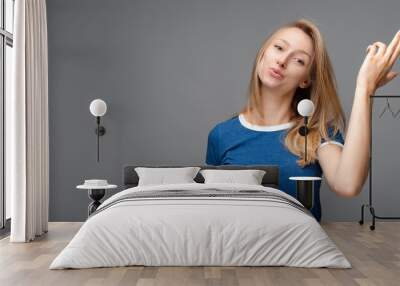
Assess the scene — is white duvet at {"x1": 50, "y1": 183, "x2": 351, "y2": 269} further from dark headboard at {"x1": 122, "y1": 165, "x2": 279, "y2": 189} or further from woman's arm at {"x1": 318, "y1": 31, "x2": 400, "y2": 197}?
dark headboard at {"x1": 122, "y1": 165, "x2": 279, "y2": 189}

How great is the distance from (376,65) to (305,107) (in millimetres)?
1095

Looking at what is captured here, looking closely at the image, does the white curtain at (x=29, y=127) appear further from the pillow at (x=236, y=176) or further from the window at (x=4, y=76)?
the pillow at (x=236, y=176)

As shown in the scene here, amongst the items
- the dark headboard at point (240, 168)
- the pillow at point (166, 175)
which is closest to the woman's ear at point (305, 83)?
the dark headboard at point (240, 168)

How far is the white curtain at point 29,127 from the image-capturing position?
5.59 m

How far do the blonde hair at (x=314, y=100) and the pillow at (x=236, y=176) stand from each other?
63 cm

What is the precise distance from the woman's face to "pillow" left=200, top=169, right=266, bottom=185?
3.66 ft

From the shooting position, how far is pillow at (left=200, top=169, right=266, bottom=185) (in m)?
6.06

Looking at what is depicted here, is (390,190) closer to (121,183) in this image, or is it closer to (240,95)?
(240,95)

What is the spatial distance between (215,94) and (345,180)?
1728mm

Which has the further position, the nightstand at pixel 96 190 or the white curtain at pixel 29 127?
the nightstand at pixel 96 190

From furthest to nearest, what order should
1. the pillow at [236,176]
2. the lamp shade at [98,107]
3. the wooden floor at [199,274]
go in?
the lamp shade at [98,107]
the pillow at [236,176]
the wooden floor at [199,274]

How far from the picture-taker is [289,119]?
677 cm

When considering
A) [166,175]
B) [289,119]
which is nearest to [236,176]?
[166,175]

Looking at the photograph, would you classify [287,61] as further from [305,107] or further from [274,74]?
[305,107]
